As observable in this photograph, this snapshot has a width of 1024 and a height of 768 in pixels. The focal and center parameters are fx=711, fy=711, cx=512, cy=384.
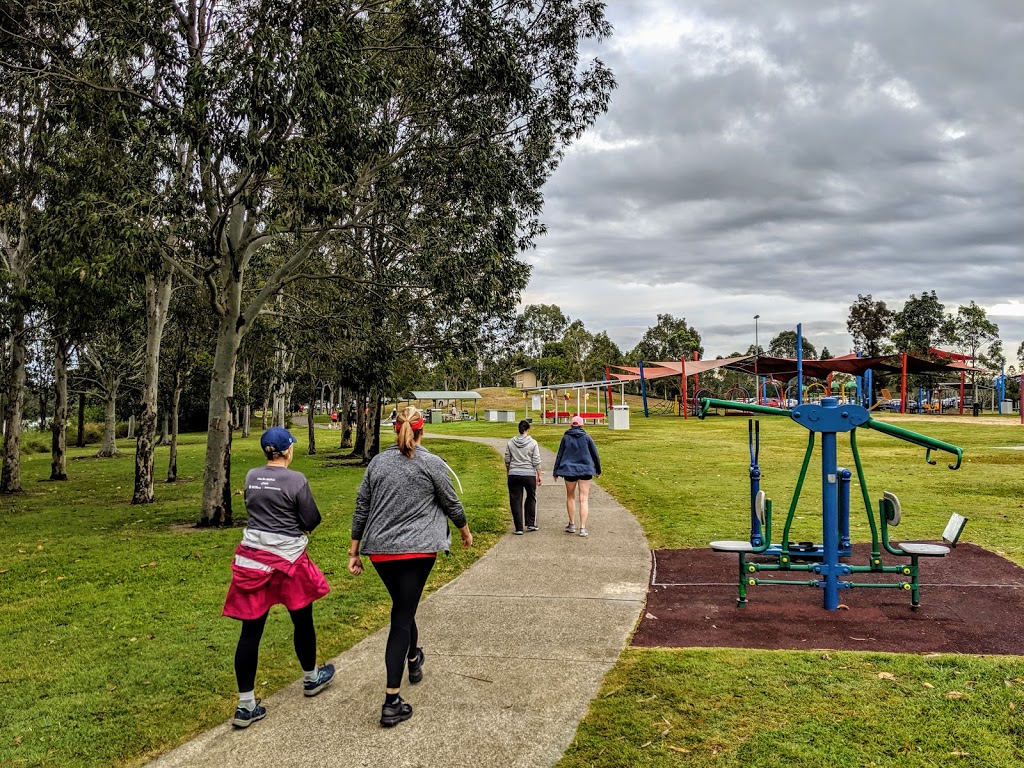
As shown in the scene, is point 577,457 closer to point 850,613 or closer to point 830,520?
point 830,520

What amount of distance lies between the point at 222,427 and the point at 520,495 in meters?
5.61

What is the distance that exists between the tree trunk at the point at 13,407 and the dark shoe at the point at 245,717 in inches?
631

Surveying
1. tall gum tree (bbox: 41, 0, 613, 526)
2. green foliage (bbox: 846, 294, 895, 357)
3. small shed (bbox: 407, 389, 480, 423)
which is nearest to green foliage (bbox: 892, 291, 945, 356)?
green foliage (bbox: 846, 294, 895, 357)

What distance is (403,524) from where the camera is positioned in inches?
169

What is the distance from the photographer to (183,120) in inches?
384

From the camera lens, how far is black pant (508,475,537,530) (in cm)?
995

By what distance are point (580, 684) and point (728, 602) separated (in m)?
2.35

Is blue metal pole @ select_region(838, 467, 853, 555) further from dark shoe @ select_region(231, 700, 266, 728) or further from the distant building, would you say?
the distant building

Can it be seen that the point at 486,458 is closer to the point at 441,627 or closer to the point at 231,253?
the point at 231,253

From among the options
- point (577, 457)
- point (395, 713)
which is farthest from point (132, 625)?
point (577, 457)

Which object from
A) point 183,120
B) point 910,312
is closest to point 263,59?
point 183,120

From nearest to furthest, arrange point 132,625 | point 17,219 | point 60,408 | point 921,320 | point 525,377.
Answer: point 132,625
point 17,219
point 60,408
point 921,320
point 525,377

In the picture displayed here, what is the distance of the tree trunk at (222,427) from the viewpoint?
12.1 metres

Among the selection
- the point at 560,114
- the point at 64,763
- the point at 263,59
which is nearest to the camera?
the point at 64,763
